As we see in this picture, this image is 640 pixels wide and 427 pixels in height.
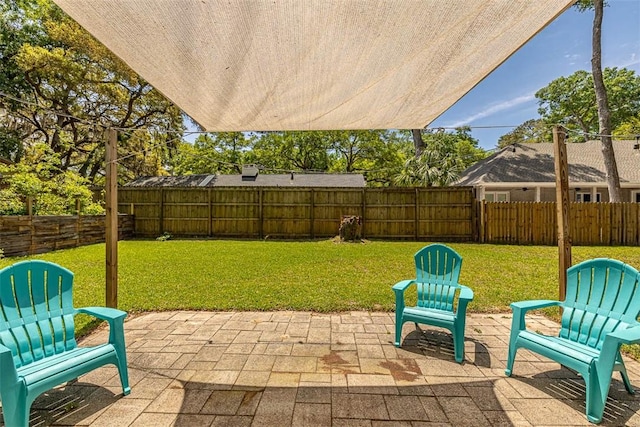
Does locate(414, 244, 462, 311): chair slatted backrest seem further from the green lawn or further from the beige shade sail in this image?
the beige shade sail

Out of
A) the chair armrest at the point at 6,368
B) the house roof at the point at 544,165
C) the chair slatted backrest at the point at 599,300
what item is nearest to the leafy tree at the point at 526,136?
the house roof at the point at 544,165

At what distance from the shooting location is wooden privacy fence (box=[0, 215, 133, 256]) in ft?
A: 22.5

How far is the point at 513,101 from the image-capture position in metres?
17.9

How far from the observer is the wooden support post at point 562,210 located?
11.2 feet

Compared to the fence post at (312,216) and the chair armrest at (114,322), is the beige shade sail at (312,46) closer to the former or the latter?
the chair armrest at (114,322)

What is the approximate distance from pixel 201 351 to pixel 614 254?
1025 cm

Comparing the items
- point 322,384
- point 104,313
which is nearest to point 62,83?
point 104,313

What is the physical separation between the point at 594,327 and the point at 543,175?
539 inches

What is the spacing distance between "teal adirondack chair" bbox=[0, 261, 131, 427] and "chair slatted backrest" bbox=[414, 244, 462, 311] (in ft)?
9.07

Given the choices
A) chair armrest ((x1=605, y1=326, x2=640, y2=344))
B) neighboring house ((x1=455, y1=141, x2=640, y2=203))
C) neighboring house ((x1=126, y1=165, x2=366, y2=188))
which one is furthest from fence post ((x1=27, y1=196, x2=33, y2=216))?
neighboring house ((x1=455, y1=141, x2=640, y2=203))

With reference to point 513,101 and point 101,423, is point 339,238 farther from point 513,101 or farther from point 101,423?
point 513,101

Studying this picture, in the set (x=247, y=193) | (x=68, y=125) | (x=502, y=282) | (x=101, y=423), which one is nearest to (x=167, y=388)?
(x=101, y=423)

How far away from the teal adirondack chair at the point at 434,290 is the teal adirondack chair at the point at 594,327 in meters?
0.57

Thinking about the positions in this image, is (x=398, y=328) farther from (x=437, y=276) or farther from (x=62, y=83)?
(x=62, y=83)
